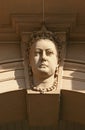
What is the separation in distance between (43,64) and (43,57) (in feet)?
0.23

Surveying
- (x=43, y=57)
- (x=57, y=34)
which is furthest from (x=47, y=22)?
(x=43, y=57)

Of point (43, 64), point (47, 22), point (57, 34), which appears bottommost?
point (43, 64)

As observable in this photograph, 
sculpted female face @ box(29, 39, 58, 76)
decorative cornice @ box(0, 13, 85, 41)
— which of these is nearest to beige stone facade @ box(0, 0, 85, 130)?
decorative cornice @ box(0, 13, 85, 41)

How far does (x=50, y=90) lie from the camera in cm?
566

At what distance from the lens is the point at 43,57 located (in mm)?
5648

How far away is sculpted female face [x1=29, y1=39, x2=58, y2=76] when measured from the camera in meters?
5.65

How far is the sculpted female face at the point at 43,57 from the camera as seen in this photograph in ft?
18.5

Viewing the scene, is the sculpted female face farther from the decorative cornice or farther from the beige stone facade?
the decorative cornice

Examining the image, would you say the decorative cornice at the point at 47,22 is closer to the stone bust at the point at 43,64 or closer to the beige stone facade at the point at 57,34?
the beige stone facade at the point at 57,34

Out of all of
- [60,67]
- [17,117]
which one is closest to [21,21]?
[60,67]

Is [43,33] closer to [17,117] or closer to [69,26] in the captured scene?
[69,26]

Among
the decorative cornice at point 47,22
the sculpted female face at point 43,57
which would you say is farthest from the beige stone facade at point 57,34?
the sculpted female face at point 43,57

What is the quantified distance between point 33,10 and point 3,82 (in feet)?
2.71

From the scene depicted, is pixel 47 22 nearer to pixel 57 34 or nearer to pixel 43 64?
pixel 57 34
